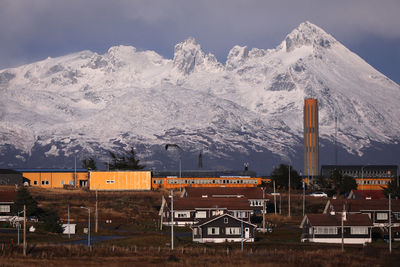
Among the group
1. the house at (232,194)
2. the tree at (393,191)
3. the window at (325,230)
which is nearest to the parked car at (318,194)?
the tree at (393,191)

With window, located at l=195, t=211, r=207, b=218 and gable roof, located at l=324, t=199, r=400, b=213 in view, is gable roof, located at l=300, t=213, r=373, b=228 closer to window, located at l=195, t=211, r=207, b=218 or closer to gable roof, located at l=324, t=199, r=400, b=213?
gable roof, located at l=324, t=199, r=400, b=213

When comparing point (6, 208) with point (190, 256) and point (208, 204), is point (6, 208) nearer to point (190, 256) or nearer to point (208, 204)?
point (208, 204)

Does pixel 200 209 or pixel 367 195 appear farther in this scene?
pixel 367 195

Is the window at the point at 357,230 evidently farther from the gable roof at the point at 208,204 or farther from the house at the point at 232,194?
the house at the point at 232,194

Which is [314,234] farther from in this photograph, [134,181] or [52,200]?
[134,181]

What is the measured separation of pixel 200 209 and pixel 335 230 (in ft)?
83.1

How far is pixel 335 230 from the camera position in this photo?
113 meters

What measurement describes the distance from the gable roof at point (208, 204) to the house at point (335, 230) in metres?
18.9

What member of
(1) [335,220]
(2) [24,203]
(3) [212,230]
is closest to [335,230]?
(1) [335,220]

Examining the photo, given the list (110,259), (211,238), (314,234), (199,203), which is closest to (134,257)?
(110,259)

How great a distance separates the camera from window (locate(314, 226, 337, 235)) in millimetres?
112938

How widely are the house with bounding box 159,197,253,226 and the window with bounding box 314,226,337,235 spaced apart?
64.8 ft

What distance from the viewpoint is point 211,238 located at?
113 metres

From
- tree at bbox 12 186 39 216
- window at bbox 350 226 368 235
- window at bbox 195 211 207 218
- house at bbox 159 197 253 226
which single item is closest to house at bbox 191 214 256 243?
window at bbox 350 226 368 235
